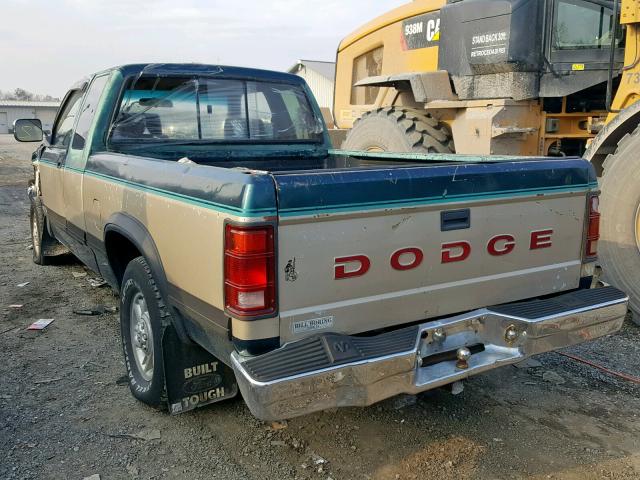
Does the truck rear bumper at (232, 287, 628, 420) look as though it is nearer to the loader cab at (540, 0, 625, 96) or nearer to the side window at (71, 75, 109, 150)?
the side window at (71, 75, 109, 150)

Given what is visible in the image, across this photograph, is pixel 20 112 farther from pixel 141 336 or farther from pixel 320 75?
pixel 141 336

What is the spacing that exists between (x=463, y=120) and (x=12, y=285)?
508cm

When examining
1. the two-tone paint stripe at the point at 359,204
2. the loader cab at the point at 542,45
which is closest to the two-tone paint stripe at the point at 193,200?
the two-tone paint stripe at the point at 359,204

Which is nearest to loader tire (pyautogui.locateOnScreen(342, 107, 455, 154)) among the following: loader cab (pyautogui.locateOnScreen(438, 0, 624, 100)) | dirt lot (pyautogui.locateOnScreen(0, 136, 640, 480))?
loader cab (pyautogui.locateOnScreen(438, 0, 624, 100))

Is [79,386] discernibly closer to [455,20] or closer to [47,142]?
[47,142]

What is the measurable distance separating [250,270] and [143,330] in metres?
1.40

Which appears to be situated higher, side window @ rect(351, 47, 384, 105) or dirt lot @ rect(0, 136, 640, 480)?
side window @ rect(351, 47, 384, 105)

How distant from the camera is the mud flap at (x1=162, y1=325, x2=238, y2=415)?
10.4 ft

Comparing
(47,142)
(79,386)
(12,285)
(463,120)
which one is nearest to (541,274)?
(79,386)

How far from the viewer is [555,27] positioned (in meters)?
5.84

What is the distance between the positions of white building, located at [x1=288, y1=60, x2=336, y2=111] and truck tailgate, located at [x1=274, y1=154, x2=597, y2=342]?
3106 centimetres

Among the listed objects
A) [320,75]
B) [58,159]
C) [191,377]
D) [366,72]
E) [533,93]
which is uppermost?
[320,75]

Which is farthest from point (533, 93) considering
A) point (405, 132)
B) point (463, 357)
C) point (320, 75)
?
point (320, 75)

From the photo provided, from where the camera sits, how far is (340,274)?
2.66 m
